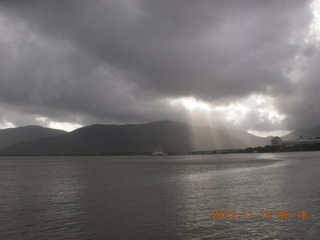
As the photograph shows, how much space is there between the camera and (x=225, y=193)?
1367 inches

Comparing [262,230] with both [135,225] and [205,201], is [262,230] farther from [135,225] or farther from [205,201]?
[205,201]

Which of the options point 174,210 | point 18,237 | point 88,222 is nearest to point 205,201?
point 174,210

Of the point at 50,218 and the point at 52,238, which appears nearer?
the point at 52,238

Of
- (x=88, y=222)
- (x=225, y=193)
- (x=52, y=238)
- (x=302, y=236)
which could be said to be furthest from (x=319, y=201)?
(x=52, y=238)

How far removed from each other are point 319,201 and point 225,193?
9809mm

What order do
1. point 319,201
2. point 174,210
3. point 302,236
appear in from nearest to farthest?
point 302,236 < point 174,210 < point 319,201

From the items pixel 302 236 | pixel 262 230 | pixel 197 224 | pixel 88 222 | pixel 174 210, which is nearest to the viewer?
pixel 302 236
